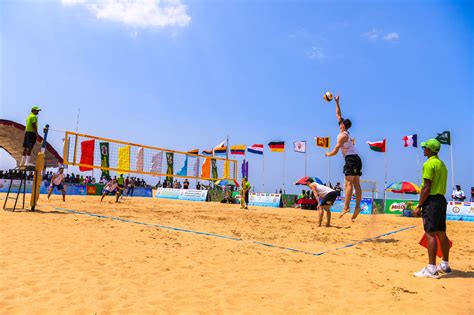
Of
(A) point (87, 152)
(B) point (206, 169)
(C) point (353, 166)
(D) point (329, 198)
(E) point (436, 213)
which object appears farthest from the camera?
(B) point (206, 169)

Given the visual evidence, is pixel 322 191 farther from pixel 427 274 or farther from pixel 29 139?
pixel 29 139

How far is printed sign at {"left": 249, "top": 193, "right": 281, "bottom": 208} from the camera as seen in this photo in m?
23.2

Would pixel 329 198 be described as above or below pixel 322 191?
below

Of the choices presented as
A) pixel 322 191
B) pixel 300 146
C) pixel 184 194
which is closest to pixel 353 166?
pixel 322 191

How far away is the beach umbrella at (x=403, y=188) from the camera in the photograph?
18734mm

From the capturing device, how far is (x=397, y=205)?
769 inches

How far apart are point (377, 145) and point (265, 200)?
878 centimetres

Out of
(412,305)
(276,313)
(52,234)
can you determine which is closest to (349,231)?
(412,305)

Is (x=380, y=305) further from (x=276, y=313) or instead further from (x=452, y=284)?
(x=452, y=284)

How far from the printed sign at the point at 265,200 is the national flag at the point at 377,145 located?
7.52 meters

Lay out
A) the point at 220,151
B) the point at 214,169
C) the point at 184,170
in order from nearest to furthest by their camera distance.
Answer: the point at 184,170
the point at 214,169
the point at 220,151

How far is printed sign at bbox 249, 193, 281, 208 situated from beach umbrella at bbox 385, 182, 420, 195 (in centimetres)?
717

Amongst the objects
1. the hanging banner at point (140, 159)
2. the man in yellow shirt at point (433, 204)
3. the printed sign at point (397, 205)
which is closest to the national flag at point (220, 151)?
the hanging banner at point (140, 159)

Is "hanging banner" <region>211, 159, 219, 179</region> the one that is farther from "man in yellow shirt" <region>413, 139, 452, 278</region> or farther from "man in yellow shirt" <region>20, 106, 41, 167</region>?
"man in yellow shirt" <region>413, 139, 452, 278</region>
